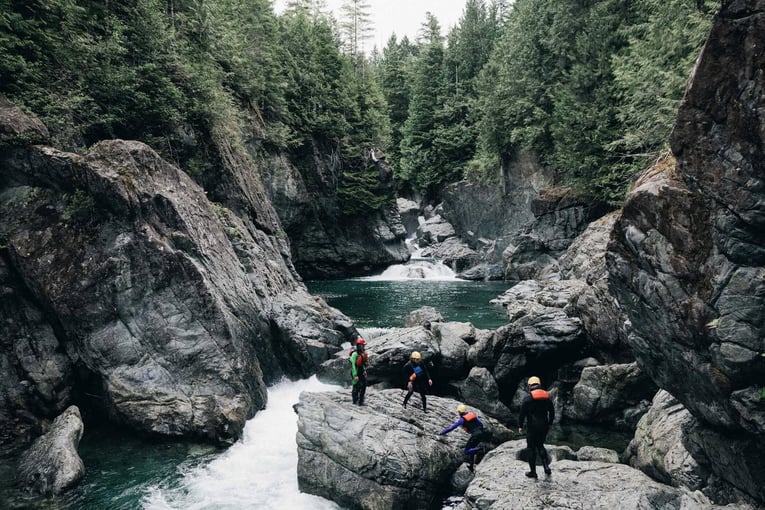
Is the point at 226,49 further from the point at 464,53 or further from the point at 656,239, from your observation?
the point at 464,53

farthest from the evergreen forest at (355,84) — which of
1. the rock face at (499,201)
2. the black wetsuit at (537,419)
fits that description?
the black wetsuit at (537,419)

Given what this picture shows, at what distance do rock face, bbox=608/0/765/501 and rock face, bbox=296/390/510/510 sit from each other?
19.0ft

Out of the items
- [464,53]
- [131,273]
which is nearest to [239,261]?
[131,273]

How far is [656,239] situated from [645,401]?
8176 millimetres

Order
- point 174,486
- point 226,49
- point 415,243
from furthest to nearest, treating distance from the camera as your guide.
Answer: point 415,243 → point 226,49 → point 174,486

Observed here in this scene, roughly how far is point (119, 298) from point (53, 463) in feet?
16.3

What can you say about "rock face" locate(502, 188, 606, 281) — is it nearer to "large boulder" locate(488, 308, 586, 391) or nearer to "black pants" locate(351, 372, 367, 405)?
"large boulder" locate(488, 308, 586, 391)

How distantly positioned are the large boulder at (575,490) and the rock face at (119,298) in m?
7.89

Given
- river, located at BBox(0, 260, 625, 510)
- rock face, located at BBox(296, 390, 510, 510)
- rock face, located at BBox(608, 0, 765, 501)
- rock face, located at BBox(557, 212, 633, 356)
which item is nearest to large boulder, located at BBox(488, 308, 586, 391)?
rock face, located at BBox(557, 212, 633, 356)

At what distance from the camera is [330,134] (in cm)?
4391

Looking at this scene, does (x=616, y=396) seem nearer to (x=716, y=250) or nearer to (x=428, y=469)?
(x=428, y=469)

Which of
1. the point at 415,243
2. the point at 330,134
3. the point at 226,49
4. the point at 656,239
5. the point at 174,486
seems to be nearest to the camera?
the point at 656,239

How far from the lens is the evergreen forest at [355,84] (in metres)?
16.7

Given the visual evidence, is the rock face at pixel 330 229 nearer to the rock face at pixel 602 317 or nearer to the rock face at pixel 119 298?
the rock face at pixel 119 298
